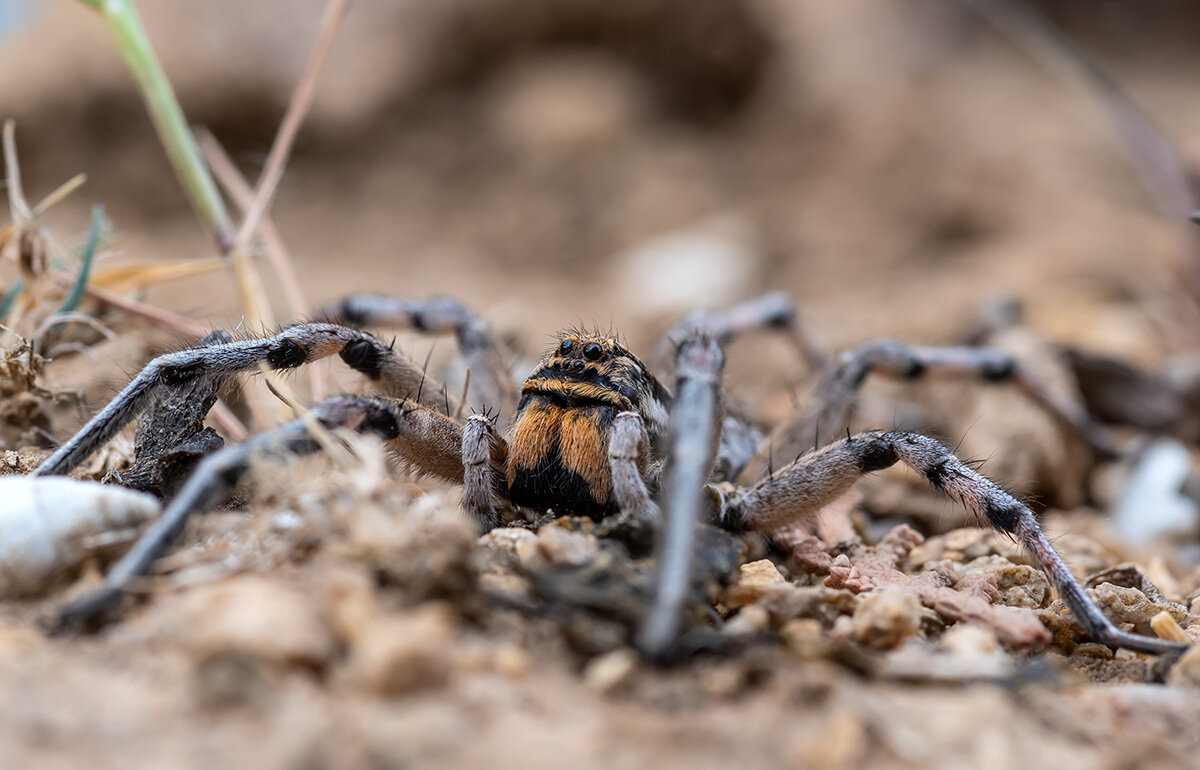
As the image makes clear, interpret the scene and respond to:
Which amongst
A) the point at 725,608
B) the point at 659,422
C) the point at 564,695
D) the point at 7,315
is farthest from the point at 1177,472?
the point at 7,315

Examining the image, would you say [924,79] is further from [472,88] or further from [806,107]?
[472,88]

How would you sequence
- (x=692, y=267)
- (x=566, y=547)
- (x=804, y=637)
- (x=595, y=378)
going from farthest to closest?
1. (x=692, y=267)
2. (x=595, y=378)
3. (x=566, y=547)
4. (x=804, y=637)

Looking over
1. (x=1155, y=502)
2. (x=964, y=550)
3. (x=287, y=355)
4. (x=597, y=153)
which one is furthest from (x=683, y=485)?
(x=597, y=153)

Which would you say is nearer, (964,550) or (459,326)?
(964,550)

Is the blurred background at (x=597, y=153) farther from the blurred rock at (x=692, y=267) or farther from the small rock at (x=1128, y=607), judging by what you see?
the small rock at (x=1128, y=607)

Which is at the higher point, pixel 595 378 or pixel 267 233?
pixel 267 233

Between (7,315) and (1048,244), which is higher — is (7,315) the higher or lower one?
the lower one

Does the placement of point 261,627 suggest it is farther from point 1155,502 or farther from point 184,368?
point 1155,502
